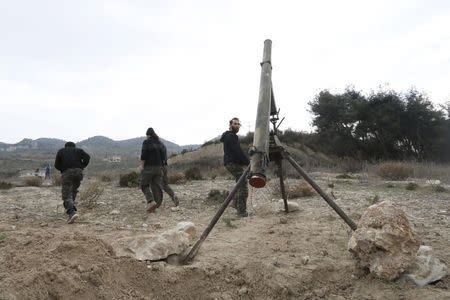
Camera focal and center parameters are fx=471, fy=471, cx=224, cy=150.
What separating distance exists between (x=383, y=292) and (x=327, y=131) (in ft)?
89.3

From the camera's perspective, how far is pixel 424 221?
725 centimetres

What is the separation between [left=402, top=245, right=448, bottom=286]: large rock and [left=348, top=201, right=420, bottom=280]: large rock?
0.27 feet

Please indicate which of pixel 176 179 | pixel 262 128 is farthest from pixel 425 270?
pixel 176 179

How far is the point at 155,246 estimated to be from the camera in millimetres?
5273

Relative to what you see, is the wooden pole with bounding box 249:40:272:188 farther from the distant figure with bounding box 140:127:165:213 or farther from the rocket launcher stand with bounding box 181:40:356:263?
the distant figure with bounding box 140:127:165:213

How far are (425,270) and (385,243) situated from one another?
47 centimetres

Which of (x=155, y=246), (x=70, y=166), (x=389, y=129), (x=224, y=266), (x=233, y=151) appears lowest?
(x=224, y=266)

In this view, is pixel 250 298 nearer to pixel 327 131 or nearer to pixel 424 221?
pixel 424 221

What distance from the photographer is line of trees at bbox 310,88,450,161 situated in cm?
2788

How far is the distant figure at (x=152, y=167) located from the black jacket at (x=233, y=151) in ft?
5.82

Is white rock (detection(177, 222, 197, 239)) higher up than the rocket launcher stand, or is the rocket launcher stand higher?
the rocket launcher stand

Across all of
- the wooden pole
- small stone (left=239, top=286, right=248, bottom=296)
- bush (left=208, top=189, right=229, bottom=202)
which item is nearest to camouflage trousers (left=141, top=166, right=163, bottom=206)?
bush (left=208, top=189, right=229, bottom=202)

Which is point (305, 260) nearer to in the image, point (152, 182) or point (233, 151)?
point (233, 151)

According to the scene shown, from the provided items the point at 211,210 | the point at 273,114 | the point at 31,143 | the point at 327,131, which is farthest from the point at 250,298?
the point at 31,143
